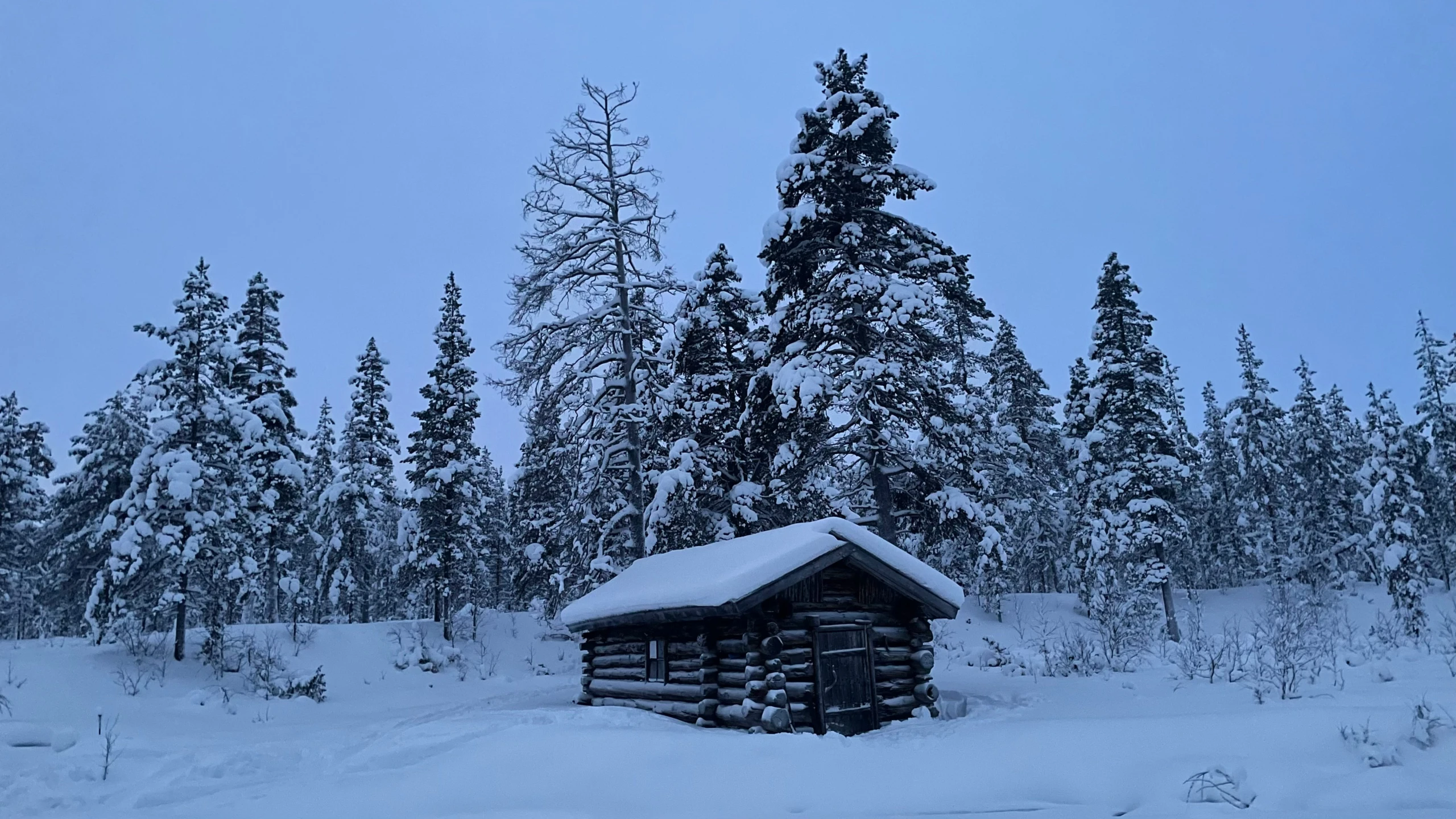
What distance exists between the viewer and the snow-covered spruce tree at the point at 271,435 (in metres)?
29.6

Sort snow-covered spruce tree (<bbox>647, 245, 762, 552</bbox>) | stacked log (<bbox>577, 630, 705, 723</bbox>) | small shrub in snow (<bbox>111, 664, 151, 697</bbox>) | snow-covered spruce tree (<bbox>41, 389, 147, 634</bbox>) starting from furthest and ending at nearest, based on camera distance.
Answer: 1. snow-covered spruce tree (<bbox>41, 389, 147, 634</bbox>)
2. snow-covered spruce tree (<bbox>647, 245, 762, 552</bbox>)
3. small shrub in snow (<bbox>111, 664, 151, 697</bbox>)
4. stacked log (<bbox>577, 630, 705, 723</bbox>)

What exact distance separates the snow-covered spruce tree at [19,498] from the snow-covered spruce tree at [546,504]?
22.0m

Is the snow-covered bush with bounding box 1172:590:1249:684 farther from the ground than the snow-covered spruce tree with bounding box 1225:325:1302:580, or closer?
closer

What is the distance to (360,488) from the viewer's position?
116ft

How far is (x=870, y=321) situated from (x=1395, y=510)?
93.1ft

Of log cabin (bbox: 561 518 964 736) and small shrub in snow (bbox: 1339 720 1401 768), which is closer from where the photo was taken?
small shrub in snow (bbox: 1339 720 1401 768)

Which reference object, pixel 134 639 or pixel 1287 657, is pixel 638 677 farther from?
pixel 134 639

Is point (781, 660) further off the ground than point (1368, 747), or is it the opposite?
point (781, 660)

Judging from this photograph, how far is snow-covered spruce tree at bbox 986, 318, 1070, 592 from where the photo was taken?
3844 cm

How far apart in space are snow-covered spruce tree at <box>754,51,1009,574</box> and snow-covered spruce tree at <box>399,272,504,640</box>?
16.3 m

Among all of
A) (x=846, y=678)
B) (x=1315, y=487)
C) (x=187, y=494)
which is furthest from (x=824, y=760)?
(x=1315, y=487)

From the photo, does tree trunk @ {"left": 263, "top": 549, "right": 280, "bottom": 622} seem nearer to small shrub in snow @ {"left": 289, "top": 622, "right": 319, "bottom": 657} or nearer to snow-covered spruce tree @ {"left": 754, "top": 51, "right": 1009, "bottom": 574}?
small shrub in snow @ {"left": 289, "top": 622, "right": 319, "bottom": 657}

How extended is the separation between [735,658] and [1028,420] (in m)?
30.2

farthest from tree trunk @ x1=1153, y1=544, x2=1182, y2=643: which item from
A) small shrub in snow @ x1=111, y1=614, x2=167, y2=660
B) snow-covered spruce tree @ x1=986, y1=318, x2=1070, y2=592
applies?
small shrub in snow @ x1=111, y1=614, x2=167, y2=660
